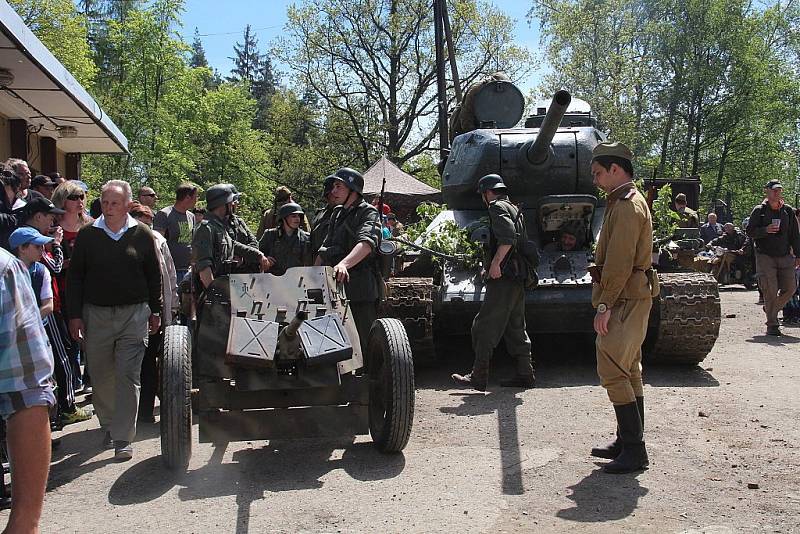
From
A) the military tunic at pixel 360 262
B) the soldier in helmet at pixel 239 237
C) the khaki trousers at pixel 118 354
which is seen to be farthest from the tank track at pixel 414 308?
the khaki trousers at pixel 118 354

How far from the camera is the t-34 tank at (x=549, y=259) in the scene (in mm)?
8195

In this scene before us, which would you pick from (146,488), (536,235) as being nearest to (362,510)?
(146,488)

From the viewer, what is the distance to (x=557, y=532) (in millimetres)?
4387

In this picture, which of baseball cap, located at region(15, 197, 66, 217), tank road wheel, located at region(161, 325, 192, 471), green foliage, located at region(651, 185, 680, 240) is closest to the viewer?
tank road wheel, located at region(161, 325, 192, 471)

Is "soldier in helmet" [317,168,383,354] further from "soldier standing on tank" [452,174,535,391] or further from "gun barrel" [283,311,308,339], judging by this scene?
"soldier standing on tank" [452,174,535,391]

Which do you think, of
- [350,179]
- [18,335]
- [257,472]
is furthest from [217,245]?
[18,335]

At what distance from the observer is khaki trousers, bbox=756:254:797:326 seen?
11.3 m

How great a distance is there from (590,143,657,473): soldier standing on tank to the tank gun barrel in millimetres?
3071

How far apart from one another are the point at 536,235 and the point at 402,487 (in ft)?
16.0

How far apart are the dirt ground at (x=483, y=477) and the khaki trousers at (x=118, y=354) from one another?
31cm

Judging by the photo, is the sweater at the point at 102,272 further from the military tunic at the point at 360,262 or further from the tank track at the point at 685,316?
the tank track at the point at 685,316

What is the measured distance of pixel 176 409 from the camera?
208 inches

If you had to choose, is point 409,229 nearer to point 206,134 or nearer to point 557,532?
point 557,532

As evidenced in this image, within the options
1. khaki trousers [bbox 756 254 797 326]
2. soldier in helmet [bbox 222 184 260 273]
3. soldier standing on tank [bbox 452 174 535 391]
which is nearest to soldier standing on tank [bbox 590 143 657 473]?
soldier standing on tank [bbox 452 174 535 391]
